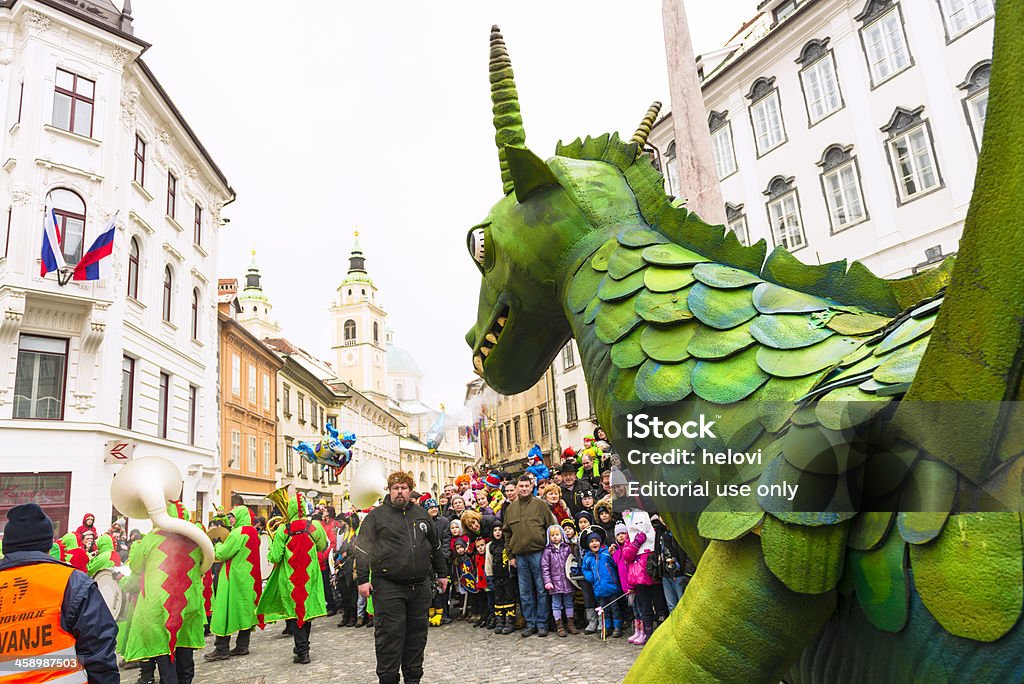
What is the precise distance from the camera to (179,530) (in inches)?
262

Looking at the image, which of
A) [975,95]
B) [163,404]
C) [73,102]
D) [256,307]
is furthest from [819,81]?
[256,307]

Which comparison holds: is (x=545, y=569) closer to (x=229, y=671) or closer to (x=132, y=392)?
(x=229, y=671)

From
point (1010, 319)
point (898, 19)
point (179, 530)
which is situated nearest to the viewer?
point (1010, 319)

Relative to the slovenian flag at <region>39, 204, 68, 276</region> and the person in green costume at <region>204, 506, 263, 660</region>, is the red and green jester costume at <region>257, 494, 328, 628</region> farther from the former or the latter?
the slovenian flag at <region>39, 204, 68, 276</region>

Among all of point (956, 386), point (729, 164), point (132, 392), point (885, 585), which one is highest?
point (729, 164)

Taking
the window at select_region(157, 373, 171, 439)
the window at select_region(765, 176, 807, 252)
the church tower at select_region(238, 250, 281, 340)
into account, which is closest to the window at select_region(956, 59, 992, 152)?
the window at select_region(765, 176, 807, 252)

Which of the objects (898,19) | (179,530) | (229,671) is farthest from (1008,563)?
(898,19)

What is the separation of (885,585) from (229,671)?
31.1 feet

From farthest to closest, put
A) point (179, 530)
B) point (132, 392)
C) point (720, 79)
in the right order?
point (720, 79), point (132, 392), point (179, 530)

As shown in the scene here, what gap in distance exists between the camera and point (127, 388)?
64.3ft

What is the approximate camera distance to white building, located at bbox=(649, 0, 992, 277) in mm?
15539

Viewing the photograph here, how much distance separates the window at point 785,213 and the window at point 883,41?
131 inches

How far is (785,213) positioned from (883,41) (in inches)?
184

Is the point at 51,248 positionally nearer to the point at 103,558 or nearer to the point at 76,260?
the point at 76,260
